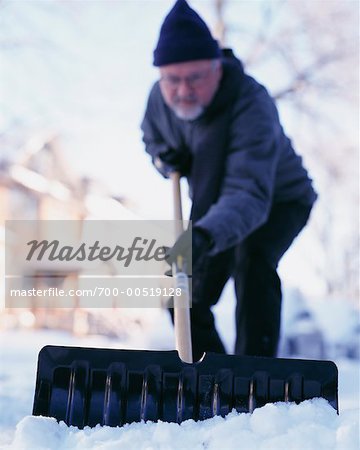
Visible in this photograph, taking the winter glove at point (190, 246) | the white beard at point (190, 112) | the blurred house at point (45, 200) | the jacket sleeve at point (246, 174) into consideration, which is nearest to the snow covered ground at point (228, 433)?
the winter glove at point (190, 246)

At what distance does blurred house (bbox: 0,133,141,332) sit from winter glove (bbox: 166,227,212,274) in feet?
28.8

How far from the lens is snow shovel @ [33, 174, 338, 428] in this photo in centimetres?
175

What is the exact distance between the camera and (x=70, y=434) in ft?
5.38

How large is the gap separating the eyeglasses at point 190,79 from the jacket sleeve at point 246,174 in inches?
7.7

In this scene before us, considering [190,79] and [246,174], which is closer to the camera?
[246,174]

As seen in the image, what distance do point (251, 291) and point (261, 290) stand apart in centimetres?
5

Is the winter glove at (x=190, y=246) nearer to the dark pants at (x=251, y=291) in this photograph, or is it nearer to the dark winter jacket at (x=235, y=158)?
the dark winter jacket at (x=235, y=158)

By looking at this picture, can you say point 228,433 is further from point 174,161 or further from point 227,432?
point 174,161

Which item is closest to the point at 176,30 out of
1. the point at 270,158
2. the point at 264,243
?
the point at 270,158

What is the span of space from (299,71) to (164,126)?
25.3 ft

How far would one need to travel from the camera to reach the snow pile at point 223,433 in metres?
1.48

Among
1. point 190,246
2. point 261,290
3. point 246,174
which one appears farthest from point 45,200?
point 190,246

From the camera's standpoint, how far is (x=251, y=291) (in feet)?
10.0

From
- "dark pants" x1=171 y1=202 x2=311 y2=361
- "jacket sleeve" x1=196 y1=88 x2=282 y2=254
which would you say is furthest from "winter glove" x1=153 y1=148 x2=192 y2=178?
"dark pants" x1=171 y1=202 x2=311 y2=361
